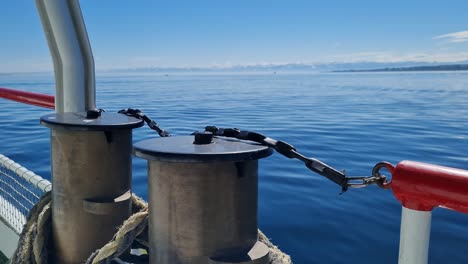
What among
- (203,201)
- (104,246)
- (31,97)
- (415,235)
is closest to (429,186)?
(415,235)

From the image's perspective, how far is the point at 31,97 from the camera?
3.33 m

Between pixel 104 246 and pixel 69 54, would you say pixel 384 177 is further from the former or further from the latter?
pixel 69 54

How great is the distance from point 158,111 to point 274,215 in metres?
12.2

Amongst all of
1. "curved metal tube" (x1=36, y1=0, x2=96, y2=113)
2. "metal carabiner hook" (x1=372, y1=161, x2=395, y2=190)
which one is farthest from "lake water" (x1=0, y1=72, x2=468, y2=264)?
"metal carabiner hook" (x1=372, y1=161, x2=395, y2=190)

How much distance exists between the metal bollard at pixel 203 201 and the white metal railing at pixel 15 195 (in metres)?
1.81

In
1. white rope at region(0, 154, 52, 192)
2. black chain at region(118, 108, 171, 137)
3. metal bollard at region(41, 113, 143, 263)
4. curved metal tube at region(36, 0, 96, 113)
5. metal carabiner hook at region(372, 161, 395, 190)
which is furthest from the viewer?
white rope at region(0, 154, 52, 192)

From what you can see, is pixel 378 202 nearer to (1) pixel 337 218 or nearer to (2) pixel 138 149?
(1) pixel 337 218

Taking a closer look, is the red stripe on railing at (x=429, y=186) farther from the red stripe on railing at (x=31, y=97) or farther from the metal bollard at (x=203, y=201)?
the red stripe on railing at (x=31, y=97)

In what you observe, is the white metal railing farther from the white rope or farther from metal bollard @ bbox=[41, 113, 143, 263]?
metal bollard @ bbox=[41, 113, 143, 263]

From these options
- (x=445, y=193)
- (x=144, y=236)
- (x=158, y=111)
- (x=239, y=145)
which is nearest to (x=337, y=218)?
(x=144, y=236)

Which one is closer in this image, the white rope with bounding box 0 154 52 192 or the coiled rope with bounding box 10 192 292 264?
the coiled rope with bounding box 10 192 292 264

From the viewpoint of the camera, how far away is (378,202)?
15.8ft

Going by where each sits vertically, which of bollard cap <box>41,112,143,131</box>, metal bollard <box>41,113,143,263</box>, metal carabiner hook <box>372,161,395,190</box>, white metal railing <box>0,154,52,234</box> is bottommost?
white metal railing <box>0,154,52,234</box>

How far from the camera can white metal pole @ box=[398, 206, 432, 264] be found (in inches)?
43.9
